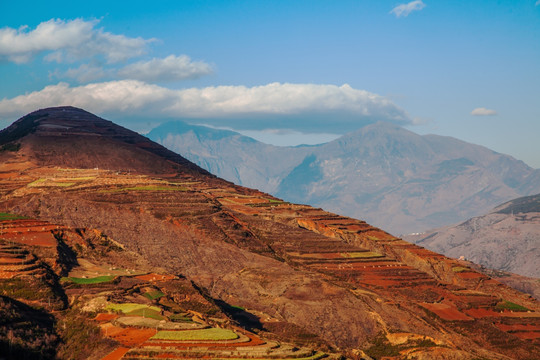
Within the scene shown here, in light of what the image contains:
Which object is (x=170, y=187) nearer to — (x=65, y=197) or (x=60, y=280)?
(x=65, y=197)

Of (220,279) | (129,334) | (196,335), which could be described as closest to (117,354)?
(129,334)

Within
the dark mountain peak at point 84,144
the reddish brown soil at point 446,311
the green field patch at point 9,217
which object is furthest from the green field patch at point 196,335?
the dark mountain peak at point 84,144

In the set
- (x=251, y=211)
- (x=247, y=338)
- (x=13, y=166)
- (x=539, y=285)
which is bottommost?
(x=539, y=285)

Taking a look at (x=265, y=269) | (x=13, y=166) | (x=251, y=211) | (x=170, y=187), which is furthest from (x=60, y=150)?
(x=265, y=269)

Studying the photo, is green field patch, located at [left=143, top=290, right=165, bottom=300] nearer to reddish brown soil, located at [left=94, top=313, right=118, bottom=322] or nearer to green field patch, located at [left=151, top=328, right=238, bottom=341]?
reddish brown soil, located at [left=94, top=313, right=118, bottom=322]

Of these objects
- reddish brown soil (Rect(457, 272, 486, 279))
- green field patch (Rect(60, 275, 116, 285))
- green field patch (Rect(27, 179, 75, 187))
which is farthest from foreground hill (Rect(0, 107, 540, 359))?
reddish brown soil (Rect(457, 272, 486, 279))

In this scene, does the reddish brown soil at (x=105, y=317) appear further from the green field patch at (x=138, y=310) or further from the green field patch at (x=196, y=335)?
the green field patch at (x=196, y=335)
